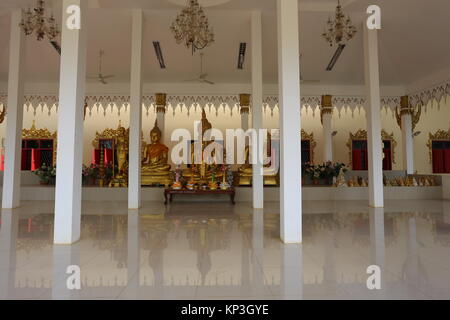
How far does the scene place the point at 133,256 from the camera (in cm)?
310

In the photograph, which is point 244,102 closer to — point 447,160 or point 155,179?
point 155,179

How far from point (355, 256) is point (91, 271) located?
8.22 feet

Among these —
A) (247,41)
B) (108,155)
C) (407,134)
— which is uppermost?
(247,41)

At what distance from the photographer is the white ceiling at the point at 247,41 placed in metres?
7.46

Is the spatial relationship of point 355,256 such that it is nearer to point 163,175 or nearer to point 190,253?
point 190,253

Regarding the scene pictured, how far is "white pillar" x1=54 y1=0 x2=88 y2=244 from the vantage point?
12.1ft

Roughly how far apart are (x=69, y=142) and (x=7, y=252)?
4.43 ft

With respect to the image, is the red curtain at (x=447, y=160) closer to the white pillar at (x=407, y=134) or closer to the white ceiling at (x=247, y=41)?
the white pillar at (x=407, y=134)

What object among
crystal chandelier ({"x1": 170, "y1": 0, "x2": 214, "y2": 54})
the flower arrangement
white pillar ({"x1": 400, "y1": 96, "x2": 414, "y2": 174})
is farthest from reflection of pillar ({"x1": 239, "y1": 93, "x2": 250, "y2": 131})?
the flower arrangement

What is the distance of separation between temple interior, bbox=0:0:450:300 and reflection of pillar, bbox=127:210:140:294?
0.02 metres

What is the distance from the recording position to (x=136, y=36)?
7496 mm

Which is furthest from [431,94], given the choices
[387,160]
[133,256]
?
[133,256]

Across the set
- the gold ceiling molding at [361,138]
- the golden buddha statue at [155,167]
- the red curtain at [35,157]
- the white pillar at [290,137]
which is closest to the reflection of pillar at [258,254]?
the white pillar at [290,137]

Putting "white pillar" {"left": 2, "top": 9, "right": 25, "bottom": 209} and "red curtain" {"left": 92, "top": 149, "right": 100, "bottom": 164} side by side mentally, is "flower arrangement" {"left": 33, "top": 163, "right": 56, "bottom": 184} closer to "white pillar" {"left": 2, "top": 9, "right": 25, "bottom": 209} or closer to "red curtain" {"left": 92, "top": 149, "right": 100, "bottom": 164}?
"white pillar" {"left": 2, "top": 9, "right": 25, "bottom": 209}
